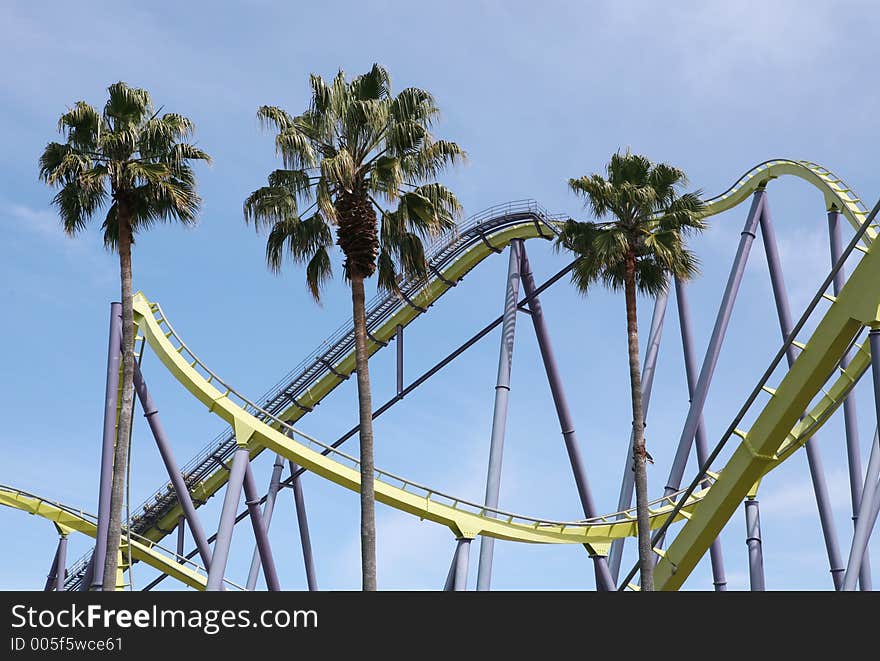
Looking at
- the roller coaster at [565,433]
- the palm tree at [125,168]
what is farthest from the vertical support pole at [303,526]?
the palm tree at [125,168]

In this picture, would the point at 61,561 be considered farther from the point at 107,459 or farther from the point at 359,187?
the point at 359,187

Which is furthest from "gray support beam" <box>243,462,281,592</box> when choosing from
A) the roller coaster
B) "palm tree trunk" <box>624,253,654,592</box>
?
"palm tree trunk" <box>624,253,654,592</box>

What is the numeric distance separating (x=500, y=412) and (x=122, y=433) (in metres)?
7.14

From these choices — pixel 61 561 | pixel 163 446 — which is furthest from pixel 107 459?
pixel 61 561

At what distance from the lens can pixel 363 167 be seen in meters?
15.7

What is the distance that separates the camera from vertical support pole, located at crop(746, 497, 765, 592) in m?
20.1

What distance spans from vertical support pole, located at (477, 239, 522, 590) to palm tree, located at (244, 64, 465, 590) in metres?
5.72

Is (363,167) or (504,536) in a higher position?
(363,167)

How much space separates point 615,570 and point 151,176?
10347 millimetres

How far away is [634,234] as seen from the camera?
17.5m

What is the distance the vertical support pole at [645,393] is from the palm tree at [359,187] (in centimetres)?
727
